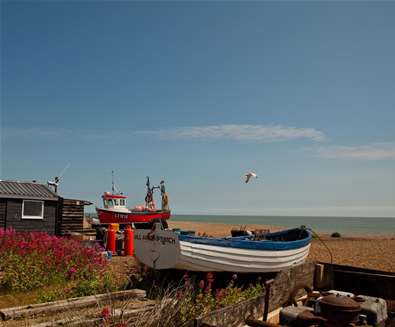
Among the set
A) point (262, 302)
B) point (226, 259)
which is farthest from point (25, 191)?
point (262, 302)

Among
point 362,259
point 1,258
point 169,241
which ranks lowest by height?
point 362,259

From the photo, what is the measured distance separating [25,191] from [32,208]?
1018 mm

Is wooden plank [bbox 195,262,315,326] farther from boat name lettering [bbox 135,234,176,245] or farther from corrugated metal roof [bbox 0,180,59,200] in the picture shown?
corrugated metal roof [bbox 0,180,59,200]

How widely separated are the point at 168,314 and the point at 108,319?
735 mm

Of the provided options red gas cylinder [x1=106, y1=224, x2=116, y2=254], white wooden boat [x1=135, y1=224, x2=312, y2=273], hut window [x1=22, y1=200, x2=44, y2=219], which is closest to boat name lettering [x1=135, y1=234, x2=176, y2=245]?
white wooden boat [x1=135, y1=224, x2=312, y2=273]

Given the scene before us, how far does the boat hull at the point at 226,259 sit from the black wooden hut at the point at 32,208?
43.2ft

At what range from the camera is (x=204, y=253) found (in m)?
8.91

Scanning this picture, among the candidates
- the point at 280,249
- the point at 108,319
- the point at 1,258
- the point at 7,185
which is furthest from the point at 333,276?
the point at 7,185

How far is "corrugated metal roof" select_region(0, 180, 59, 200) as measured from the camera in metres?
19.9

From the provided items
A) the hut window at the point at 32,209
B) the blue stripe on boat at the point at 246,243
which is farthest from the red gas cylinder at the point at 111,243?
the blue stripe on boat at the point at 246,243

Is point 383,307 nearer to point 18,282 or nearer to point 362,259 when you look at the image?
point 18,282

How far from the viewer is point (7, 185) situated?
20734 millimetres

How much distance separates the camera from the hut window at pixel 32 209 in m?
20.4

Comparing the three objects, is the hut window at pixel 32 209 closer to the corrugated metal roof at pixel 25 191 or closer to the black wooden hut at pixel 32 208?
the black wooden hut at pixel 32 208
